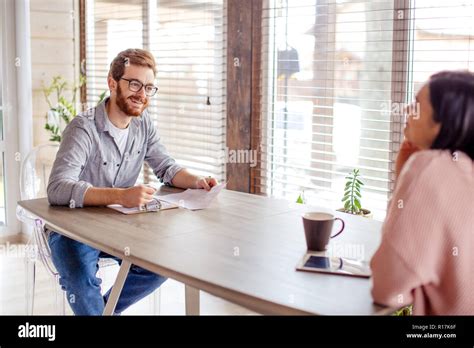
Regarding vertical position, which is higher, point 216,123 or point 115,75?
point 115,75

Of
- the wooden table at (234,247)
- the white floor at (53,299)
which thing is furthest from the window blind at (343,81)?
the wooden table at (234,247)

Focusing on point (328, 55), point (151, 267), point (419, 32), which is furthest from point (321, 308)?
point (328, 55)

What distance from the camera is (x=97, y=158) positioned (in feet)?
7.75

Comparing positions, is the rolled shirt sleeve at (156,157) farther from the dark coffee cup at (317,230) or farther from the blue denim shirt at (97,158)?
the dark coffee cup at (317,230)

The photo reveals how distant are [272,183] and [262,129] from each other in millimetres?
298

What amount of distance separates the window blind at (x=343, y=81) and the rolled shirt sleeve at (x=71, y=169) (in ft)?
4.00

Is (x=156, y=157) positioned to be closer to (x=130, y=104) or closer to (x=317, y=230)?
(x=130, y=104)

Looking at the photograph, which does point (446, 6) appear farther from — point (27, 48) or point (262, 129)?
point (27, 48)

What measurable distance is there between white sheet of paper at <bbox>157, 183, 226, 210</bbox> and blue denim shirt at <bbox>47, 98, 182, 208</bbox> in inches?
8.4

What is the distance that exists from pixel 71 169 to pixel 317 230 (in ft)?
3.30

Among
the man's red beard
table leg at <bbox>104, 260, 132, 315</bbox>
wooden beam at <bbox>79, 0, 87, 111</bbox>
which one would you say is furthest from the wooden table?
wooden beam at <bbox>79, 0, 87, 111</bbox>

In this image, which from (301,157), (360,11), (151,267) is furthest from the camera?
(301,157)
